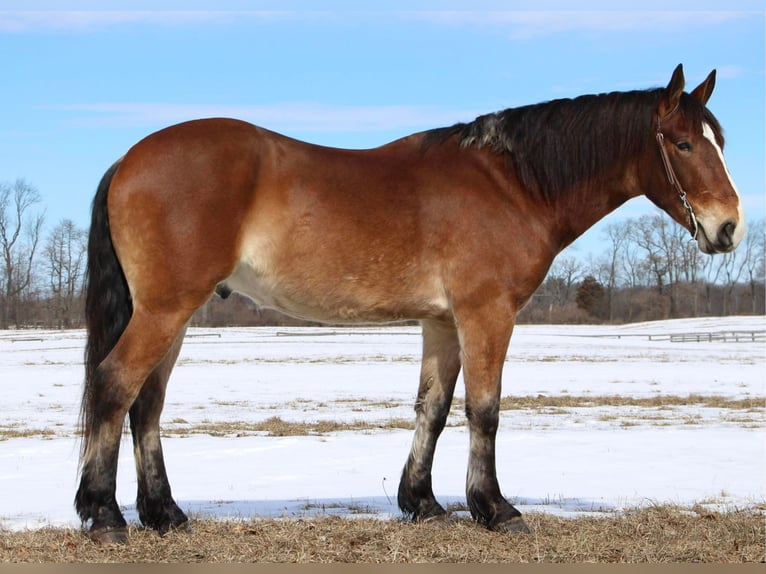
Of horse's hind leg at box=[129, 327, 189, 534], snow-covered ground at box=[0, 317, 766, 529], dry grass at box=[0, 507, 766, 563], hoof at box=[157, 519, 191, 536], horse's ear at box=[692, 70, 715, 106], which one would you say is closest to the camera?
dry grass at box=[0, 507, 766, 563]

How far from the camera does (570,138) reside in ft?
20.5

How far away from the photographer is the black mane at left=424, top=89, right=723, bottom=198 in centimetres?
618

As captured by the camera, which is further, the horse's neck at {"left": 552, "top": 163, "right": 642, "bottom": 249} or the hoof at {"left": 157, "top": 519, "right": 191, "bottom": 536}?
the horse's neck at {"left": 552, "top": 163, "right": 642, "bottom": 249}

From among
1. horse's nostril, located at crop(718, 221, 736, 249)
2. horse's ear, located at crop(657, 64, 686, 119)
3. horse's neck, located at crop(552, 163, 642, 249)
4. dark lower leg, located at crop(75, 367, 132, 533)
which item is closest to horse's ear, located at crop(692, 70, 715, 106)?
horse's ear, located at crop(657, 64, 686, 119)

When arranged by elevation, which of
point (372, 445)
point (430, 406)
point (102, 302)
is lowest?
point (372, 445)

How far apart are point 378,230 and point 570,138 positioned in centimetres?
169

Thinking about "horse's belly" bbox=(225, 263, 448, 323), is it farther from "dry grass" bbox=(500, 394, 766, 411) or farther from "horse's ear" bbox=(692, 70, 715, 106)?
Answer: "dry grass" bbox=(500, 394, 766, 411)

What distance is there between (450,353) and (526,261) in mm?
982

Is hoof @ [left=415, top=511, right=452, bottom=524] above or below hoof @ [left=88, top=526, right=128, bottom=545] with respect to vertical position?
below

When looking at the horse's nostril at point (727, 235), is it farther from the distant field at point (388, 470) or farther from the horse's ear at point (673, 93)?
the distant field at point (388, 470)

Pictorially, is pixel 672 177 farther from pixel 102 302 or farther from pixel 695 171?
pixel 102 302

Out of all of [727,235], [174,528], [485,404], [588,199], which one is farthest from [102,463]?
[727,235]

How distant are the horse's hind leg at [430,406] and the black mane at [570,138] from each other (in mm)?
1352

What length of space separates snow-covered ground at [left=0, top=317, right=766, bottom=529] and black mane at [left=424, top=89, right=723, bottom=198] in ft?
8.79
